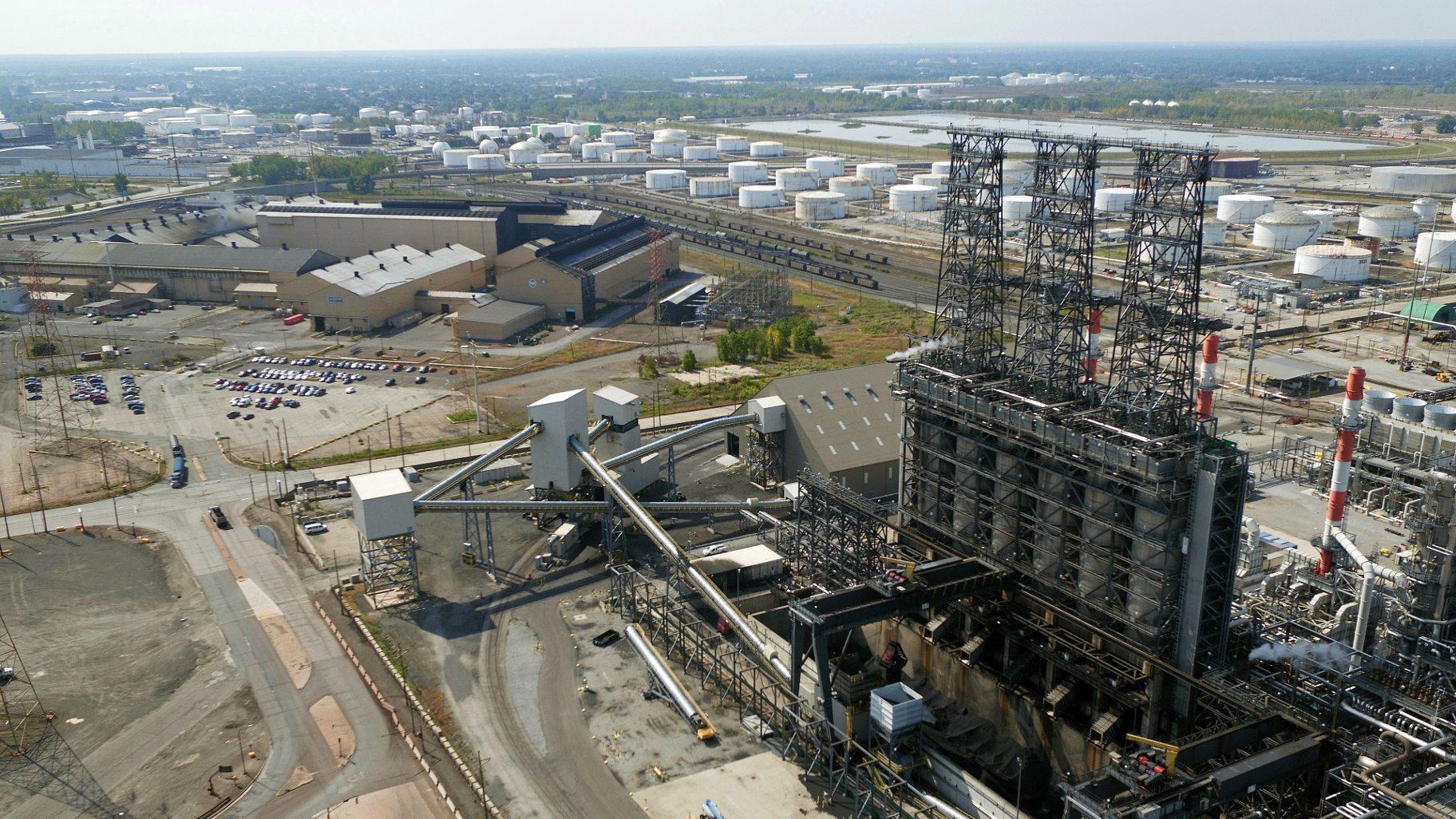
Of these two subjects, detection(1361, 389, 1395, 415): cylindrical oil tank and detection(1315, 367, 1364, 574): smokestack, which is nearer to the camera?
detection(1315, 367, 1364, 574): smokestack

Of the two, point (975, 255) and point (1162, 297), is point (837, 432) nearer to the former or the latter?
point (975, 255)

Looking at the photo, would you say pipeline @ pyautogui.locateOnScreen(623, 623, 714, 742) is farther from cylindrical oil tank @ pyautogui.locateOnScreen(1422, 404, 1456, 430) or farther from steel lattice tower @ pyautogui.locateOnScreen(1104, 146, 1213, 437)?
cylindrical oil tank @ pyautogui.locateOnScreen(1422, 404, 1456, 430)

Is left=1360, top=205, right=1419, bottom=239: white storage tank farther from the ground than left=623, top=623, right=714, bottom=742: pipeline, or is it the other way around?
left=1360, top=205, right=1419, bottom=239: white storage tank

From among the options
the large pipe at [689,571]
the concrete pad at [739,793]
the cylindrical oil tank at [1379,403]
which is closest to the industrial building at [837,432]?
the large pipe at [689,571]

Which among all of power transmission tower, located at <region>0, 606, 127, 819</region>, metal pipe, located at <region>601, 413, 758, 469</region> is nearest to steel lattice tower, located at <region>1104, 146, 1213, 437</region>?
metal pipe, located at <region>601, 413, 758, 469</region>

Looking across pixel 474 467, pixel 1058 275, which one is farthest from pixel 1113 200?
pixel 474 467

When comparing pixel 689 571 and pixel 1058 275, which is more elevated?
pixel 1058 275

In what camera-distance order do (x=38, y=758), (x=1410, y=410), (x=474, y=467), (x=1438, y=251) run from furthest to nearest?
1. (x=1438, y=251)
2. (x=1410, y=410)
3. (x=474, y=467)
4. (x=38, y=758)
